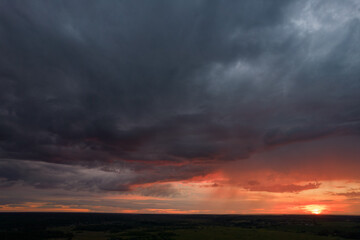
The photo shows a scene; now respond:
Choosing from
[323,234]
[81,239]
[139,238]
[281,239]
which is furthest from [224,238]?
[81,239]

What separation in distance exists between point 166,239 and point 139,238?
1985 centimetres

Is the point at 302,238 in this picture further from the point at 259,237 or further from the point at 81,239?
the point at 81,239

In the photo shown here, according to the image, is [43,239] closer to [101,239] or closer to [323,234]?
[101,239]

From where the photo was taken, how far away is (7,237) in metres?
166

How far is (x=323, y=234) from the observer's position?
504 ft

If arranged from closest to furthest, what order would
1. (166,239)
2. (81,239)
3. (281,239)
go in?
(281,239) → (166,239) → (81,239)

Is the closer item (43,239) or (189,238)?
(189,238)

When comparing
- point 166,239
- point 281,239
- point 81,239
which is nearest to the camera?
point 281,239

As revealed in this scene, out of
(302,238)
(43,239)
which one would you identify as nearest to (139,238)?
(43,239)

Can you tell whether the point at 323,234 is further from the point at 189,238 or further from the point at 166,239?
the point at 166,239

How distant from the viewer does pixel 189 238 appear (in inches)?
5827

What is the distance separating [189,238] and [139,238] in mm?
31958

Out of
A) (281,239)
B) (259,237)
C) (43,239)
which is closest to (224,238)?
(259,237)

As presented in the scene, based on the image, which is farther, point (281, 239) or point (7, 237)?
point (7, 237)
